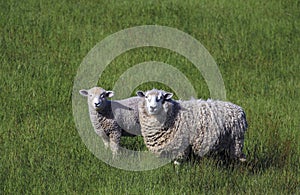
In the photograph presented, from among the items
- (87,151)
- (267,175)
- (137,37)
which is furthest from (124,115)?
(137,37)

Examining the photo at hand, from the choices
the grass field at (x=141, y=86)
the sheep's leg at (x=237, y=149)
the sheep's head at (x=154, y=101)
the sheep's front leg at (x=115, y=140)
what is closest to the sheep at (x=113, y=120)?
the sheep's front leg at (x=115, y=140)

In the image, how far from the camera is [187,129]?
213 inches

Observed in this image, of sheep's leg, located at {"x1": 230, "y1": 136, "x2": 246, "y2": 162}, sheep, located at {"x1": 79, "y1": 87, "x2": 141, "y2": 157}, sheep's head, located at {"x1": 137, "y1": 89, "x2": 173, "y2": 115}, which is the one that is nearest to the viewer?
sheep's head, located at {"x1": 137, "y1": 89, "x2": 173, "y2": 115}

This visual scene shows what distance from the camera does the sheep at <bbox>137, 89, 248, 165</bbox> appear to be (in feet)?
17.6

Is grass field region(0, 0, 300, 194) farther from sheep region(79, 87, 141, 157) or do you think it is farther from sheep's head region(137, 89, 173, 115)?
sheep's head region(137, 89, 173, 115)

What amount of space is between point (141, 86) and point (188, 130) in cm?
262

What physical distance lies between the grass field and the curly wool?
0.15 meters

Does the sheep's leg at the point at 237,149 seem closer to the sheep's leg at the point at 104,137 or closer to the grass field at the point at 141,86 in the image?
the grass field at the point at 141,86

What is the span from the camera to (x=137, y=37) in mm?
10266

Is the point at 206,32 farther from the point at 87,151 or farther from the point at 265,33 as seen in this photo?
the point at 87,151

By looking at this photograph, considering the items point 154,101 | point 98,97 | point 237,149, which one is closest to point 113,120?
point 98,97

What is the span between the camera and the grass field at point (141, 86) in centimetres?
516

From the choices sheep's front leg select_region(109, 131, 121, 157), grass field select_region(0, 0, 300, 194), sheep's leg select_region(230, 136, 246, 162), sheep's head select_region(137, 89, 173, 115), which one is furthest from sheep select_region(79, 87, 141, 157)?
sheep's leg select_region(230, 136, 246, 162)

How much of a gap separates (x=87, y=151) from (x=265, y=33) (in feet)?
19.2
